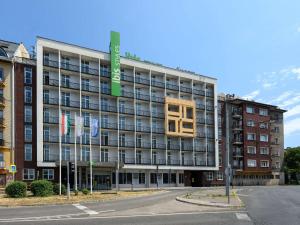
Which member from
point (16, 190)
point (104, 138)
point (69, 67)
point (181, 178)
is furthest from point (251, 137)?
point (16, 190)

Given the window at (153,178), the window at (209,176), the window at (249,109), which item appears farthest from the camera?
the window at (249,109)

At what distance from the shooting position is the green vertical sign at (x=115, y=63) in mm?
75688

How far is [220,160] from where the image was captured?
312 ft

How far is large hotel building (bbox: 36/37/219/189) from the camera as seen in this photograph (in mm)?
69750

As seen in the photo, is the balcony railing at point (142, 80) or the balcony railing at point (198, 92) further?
the balcony railing at point (198, 92)

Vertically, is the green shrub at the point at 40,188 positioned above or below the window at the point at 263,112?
below

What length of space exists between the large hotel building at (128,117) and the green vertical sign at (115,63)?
1.21 m

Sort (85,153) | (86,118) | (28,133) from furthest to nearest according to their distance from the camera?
1. (86,118)
2. (85,153)
3. (28,133)

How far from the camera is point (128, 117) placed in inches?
3155

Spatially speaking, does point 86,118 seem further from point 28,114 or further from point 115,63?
point 115,63

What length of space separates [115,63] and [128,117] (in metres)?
10.2

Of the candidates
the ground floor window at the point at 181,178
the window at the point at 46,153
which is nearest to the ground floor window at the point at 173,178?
the ground floor window at the point at 181,178

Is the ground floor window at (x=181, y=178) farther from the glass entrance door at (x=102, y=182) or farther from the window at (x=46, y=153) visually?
the window at (x=46, y=153)

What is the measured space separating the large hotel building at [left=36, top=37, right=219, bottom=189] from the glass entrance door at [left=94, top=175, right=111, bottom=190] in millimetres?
166
